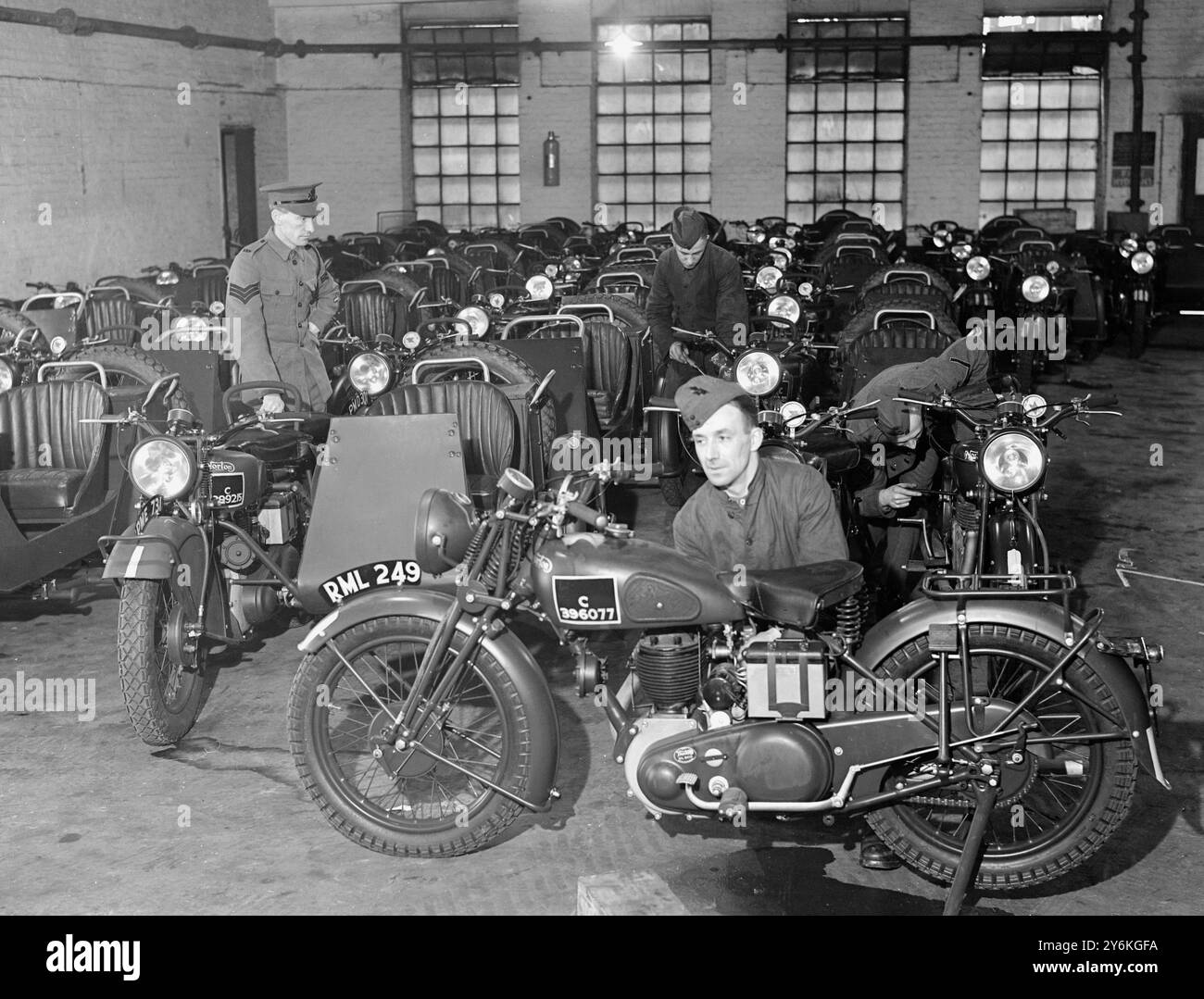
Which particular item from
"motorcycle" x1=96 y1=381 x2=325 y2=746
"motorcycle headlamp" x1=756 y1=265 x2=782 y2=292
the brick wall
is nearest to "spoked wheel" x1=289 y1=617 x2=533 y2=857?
"motorcycle" x1=96 y1=381 x2=325 y2=746

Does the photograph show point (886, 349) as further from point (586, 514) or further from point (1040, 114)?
point (1040, 114)

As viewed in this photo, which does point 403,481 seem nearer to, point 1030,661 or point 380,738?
point 380,738

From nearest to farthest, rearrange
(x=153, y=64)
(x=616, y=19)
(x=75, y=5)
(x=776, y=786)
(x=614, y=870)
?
(x=776, y=786) < (x=614, y=870) < (x=75, y=5) < (x=153, y=64) < (x=616, y=19)

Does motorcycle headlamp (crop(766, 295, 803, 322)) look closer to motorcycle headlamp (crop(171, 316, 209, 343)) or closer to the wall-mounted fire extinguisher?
motorcycle headlamp (crop(171, 316, 209, 343))

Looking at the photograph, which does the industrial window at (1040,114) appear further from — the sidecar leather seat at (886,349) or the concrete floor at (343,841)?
the concrete floor at (343,841)

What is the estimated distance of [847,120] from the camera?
2112 cm

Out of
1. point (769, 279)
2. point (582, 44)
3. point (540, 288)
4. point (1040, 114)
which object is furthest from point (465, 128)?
point (540, 288)

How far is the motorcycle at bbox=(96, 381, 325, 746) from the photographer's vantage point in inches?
184

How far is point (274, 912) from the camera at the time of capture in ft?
12.0

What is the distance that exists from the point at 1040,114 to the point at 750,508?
18645 millimetres

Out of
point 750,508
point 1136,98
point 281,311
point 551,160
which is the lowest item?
point 750,508

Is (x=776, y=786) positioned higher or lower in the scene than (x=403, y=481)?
lower

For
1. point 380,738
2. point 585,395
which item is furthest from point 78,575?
point 380,738

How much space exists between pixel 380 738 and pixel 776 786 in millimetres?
1004
